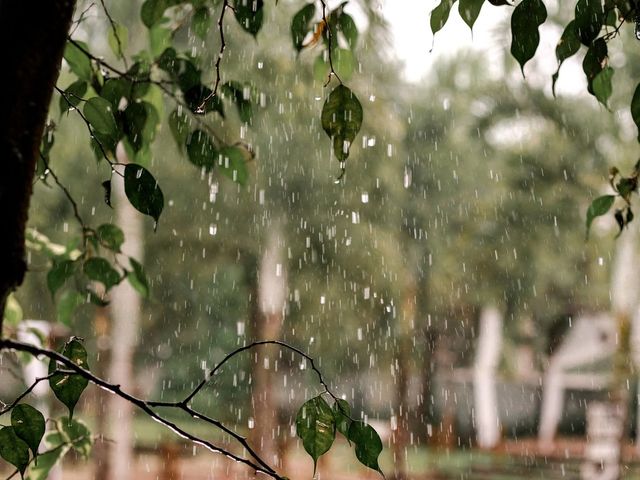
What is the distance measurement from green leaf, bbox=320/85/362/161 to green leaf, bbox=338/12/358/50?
17cm

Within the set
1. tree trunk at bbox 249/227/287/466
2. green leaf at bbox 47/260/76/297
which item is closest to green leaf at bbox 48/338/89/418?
green leaf at bbox 47/260/76/297

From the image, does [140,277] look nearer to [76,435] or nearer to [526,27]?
[76,435]

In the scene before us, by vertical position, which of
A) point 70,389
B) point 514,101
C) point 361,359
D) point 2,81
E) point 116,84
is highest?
point 514,101

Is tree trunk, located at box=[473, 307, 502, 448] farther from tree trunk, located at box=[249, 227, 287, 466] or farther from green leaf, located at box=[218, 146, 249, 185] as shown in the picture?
green leaf, located at box=[218, 146, 249, 185]

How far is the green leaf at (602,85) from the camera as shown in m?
0.83

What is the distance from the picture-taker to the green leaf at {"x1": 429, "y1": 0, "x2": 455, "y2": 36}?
732 millimetres

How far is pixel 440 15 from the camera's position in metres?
0.73

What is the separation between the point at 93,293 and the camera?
1.02 metres

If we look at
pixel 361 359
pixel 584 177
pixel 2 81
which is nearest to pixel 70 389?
pixel 2 81

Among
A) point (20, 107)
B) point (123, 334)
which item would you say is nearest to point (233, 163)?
point (20, 107)

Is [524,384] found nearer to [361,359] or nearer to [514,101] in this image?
[361,359]

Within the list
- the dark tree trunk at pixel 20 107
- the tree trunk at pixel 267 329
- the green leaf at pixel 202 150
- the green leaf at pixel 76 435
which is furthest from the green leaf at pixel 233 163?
the tree trunk at pixel 267 329

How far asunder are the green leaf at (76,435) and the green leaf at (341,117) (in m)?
0.53

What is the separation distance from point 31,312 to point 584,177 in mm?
10475
